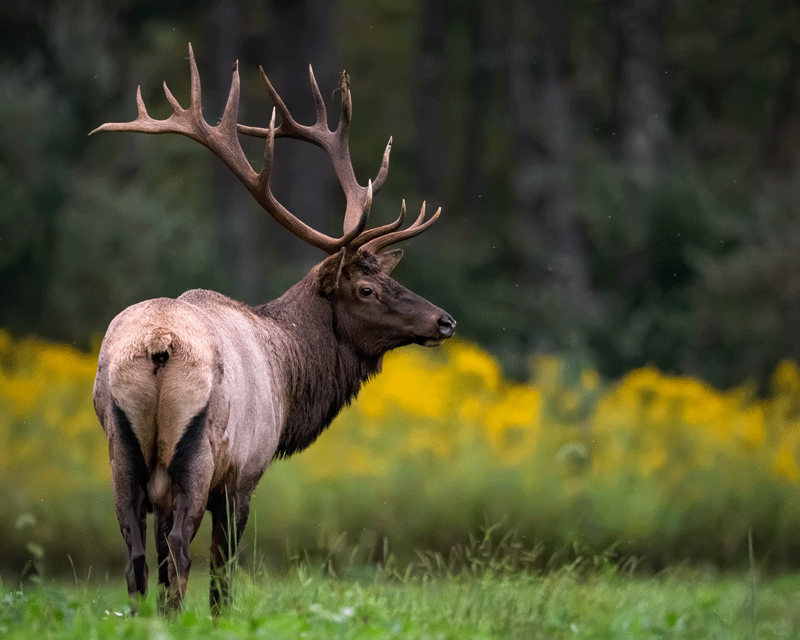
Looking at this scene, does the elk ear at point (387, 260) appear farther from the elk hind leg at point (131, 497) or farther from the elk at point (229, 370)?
the elk hind leg at point (131, 497)

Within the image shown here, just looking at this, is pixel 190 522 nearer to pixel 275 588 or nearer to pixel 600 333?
pixel 275 588

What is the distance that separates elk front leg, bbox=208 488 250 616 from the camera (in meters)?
Result: 4.70

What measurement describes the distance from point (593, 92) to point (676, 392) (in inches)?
493

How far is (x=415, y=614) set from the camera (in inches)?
180

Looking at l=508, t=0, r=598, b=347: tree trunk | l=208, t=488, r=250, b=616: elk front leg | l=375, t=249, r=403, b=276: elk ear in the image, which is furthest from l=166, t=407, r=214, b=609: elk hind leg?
l=508, t=0, r=598, b=347: tree trunk

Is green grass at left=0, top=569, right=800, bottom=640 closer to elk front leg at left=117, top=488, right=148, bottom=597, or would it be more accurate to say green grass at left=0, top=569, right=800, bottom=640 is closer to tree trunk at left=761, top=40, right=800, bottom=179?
elk front leg at left=117, top=488, right=148, bottom=597

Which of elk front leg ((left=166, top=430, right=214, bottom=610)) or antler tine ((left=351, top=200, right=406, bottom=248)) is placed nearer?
elk front leg ((left=166, top=430, right=214, bottom=610))

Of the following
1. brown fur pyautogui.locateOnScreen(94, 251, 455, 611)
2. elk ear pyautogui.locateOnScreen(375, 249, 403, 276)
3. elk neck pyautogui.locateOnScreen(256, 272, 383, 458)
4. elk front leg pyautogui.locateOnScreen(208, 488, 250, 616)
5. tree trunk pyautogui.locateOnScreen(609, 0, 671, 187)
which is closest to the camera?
brown fur pyautogui.locateOnScreen(94, 251, 455, 611)

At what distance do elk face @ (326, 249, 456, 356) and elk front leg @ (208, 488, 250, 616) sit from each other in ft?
4.10

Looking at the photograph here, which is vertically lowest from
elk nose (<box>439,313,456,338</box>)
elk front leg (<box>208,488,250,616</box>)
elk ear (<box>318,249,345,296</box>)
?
elk front leg (<box>208,488,250,616</box>)

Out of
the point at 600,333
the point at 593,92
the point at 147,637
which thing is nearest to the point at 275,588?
the point at 147,637

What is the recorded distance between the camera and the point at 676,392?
9.88 metres

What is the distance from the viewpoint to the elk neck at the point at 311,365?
18.2 ft

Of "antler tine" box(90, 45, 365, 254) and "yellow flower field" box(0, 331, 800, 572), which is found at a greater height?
"antler tine" box(90, 45, 365, 254)
